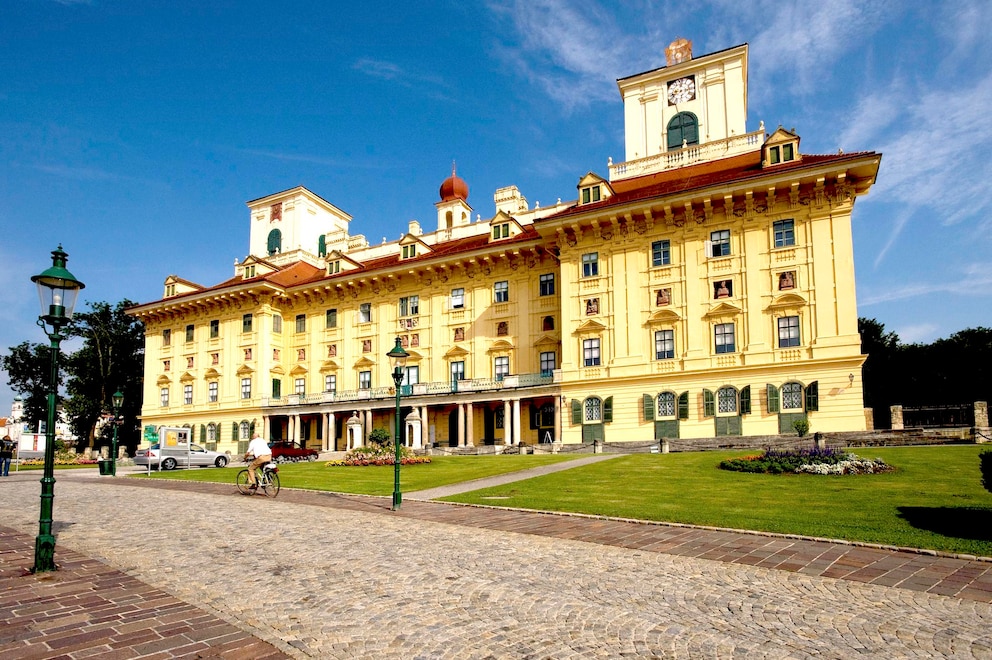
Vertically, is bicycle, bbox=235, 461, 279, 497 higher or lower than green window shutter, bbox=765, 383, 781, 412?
lower

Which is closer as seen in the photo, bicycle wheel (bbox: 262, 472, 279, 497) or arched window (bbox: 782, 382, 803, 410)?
bicycle wheel (bbox: 262, 472, 279, 497)

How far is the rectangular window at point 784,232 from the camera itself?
115 ft

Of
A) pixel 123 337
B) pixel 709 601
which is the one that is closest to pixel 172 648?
pixel 709 601

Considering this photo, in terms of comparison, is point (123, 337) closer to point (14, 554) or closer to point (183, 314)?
point (183, 314)

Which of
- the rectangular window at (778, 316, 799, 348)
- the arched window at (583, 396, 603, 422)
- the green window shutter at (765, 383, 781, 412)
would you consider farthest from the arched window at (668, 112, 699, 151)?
the green window shutter at (765, 383, 781, 412)

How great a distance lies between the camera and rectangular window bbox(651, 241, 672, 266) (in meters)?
37.7

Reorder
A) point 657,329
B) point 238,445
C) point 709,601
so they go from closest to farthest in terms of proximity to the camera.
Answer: point 709,601
point 657,329
point 238,445

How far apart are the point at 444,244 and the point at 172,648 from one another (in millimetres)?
48083

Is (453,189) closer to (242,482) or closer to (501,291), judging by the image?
(501,291)

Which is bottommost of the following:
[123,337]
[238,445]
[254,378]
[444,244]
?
[238,445]

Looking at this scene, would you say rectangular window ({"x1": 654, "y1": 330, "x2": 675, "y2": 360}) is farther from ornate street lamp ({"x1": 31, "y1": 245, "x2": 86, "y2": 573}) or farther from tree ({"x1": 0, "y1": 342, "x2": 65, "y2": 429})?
tree ({"x1": 0, "y1": 342, "x2": 65, "y2": 429})

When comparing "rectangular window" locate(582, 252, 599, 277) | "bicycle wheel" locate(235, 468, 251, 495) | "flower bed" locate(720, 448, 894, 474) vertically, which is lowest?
"bicycle wheel" locate(235, 468, 251, 495)

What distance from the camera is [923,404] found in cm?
5572

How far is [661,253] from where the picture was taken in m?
37.9
